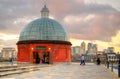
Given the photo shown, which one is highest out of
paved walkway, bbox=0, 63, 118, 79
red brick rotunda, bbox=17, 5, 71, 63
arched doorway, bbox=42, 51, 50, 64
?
red brick rotunda, bbox=17, 5, 71, 63

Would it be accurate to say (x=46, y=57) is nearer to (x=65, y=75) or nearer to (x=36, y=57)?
(x=36, y=57)

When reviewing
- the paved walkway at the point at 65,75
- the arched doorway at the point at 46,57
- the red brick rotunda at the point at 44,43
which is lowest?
the paved walkway at the point at 65,75

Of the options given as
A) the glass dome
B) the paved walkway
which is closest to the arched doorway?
the glass dome

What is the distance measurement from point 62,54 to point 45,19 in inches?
360

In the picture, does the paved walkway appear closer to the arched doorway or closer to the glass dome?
the arched doorway

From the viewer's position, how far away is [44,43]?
60375mm

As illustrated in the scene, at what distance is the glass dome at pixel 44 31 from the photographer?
6197cm

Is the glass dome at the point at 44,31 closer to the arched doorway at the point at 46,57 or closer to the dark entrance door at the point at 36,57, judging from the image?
the arched doorway at the point at 46,57

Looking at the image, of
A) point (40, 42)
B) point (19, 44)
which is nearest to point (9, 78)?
point (40, 42)

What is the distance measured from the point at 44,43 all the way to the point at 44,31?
3228mm

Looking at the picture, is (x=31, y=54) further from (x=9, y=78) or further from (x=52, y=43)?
(x=9, y=78)

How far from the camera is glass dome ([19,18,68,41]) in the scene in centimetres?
6197

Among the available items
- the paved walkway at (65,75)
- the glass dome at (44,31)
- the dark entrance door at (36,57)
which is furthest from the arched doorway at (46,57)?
the paved walkway at (65,75)

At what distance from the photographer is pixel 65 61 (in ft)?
206
